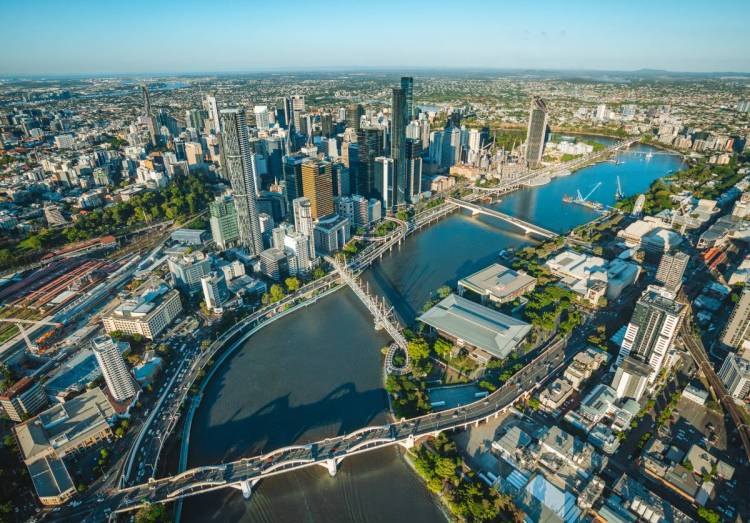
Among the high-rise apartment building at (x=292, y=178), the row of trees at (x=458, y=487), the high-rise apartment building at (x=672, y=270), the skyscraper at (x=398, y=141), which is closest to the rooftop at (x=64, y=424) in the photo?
the row of trees at (x=458, y=487)

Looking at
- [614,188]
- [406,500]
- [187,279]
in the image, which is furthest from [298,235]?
[614,188]

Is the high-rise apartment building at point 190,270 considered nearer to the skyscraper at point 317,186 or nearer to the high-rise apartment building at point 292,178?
the skyscraper at point 317,186

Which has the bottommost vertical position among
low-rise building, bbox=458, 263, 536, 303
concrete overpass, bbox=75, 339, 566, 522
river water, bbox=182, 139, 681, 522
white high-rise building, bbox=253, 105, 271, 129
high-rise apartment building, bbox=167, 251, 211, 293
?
river water, bbox=182, 139, 681, 522

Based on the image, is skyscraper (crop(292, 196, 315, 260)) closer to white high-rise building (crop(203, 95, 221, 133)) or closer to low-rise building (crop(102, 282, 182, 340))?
low-rise building (crop(102, 282, 182, 340))

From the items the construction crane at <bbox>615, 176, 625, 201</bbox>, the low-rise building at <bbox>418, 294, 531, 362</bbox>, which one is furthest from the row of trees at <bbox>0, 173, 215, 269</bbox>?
the construction crane at <bbox>615, 176, 625, 201</bbox>

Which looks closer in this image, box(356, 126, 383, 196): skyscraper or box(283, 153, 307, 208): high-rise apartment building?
box(283, 153, 307, 208): high-rise apartment building

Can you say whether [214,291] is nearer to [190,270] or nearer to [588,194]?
[190,270]

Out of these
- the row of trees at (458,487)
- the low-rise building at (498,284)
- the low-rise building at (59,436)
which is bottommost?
the row of trees at (458,487)
